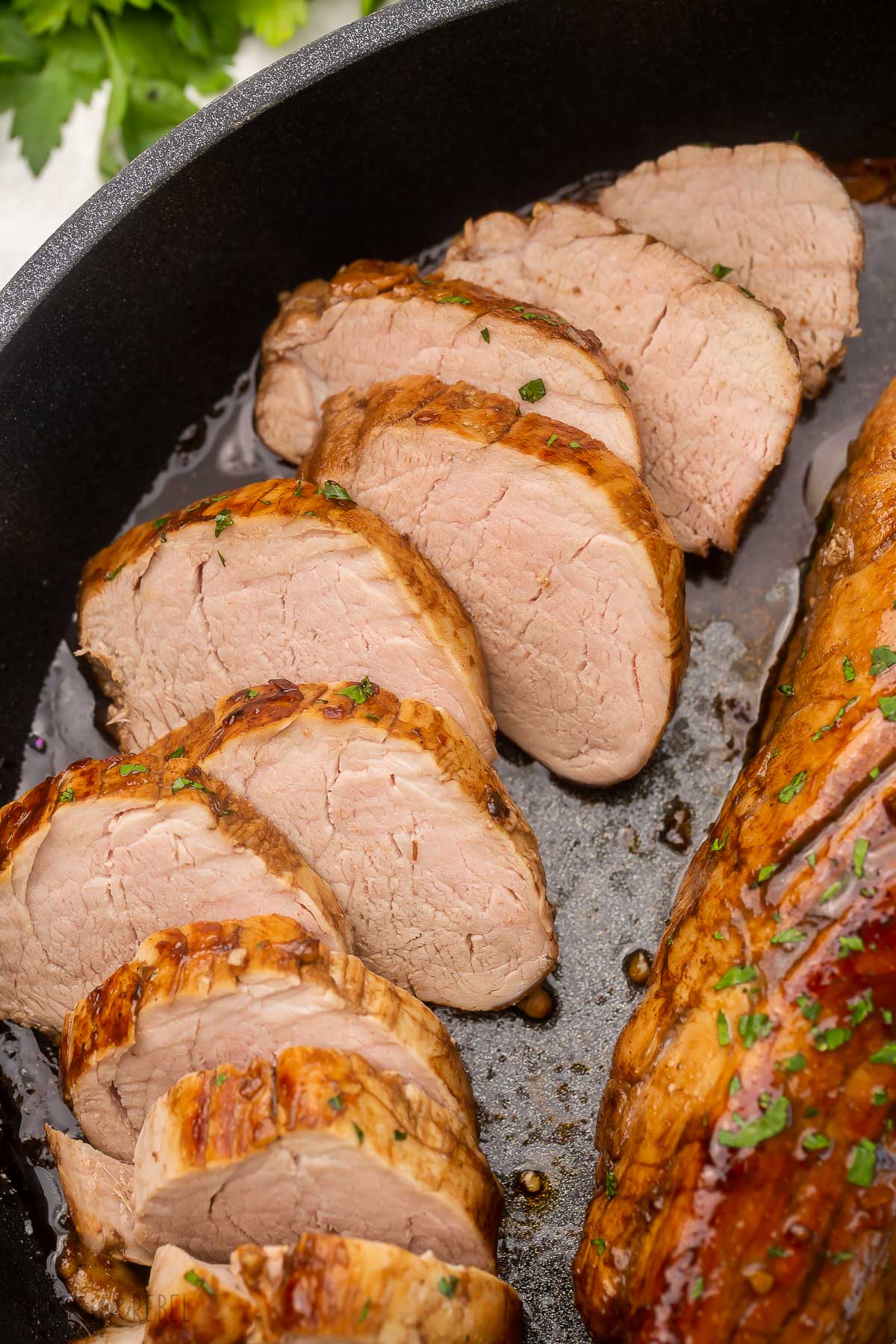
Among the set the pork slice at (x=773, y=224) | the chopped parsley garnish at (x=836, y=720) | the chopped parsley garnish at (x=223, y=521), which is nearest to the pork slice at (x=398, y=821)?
the chopped parsley garnish at (x=223, y=521)

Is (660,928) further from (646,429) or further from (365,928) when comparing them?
(646,429)

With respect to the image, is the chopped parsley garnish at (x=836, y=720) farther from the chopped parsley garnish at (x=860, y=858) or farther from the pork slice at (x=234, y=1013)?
the pork slice at (x=234, y=1013)

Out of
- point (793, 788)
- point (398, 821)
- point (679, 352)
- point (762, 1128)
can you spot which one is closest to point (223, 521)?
point (398, 821)

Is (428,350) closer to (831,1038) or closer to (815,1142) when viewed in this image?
(831,1038)

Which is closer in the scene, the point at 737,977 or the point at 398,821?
the point at 737,977

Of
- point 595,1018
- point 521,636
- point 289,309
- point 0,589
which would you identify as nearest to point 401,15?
point 289,309
